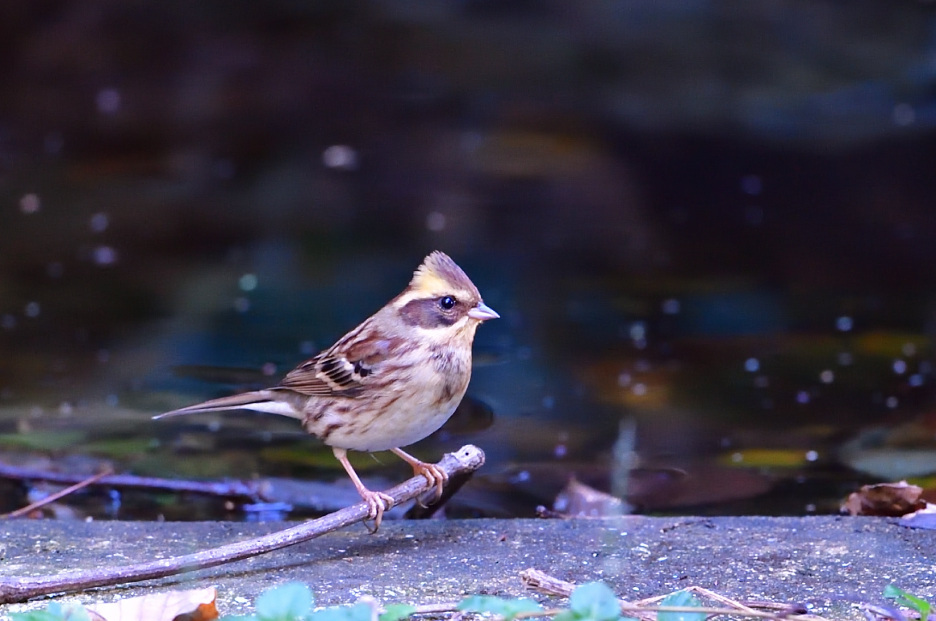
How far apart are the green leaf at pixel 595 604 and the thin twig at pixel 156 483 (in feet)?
9.34

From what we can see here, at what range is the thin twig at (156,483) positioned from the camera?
4.81 m

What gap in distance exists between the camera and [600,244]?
31.3ft

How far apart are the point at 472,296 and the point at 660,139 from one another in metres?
6.78

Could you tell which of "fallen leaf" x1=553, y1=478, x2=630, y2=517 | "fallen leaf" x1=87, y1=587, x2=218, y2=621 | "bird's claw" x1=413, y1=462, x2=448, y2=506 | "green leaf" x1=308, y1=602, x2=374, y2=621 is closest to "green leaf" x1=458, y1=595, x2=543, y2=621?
"green leaf" x1=308, y1=602, x2=374, y2=621

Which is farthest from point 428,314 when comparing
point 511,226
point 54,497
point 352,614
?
point 511,226

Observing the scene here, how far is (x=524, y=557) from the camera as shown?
354 cm

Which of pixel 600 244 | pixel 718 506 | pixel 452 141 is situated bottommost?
pixel 718 506

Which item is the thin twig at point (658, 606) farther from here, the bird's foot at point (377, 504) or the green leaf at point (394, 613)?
the bird's foot at point (377, 504)

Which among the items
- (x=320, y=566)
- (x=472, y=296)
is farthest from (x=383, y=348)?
(x=320, y=566)

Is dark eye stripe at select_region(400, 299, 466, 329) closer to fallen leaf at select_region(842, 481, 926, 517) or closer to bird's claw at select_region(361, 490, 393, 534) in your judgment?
bird's claw at select_region(361, 490, 393, 534)

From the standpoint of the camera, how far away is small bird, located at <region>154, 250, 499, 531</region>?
4074mm

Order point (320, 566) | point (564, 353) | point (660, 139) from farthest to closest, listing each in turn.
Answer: point (660, 139) < point (564, 353) < point (320, 566)

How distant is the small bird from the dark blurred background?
0.98 meters

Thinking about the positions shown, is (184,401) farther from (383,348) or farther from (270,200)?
(270,200)
